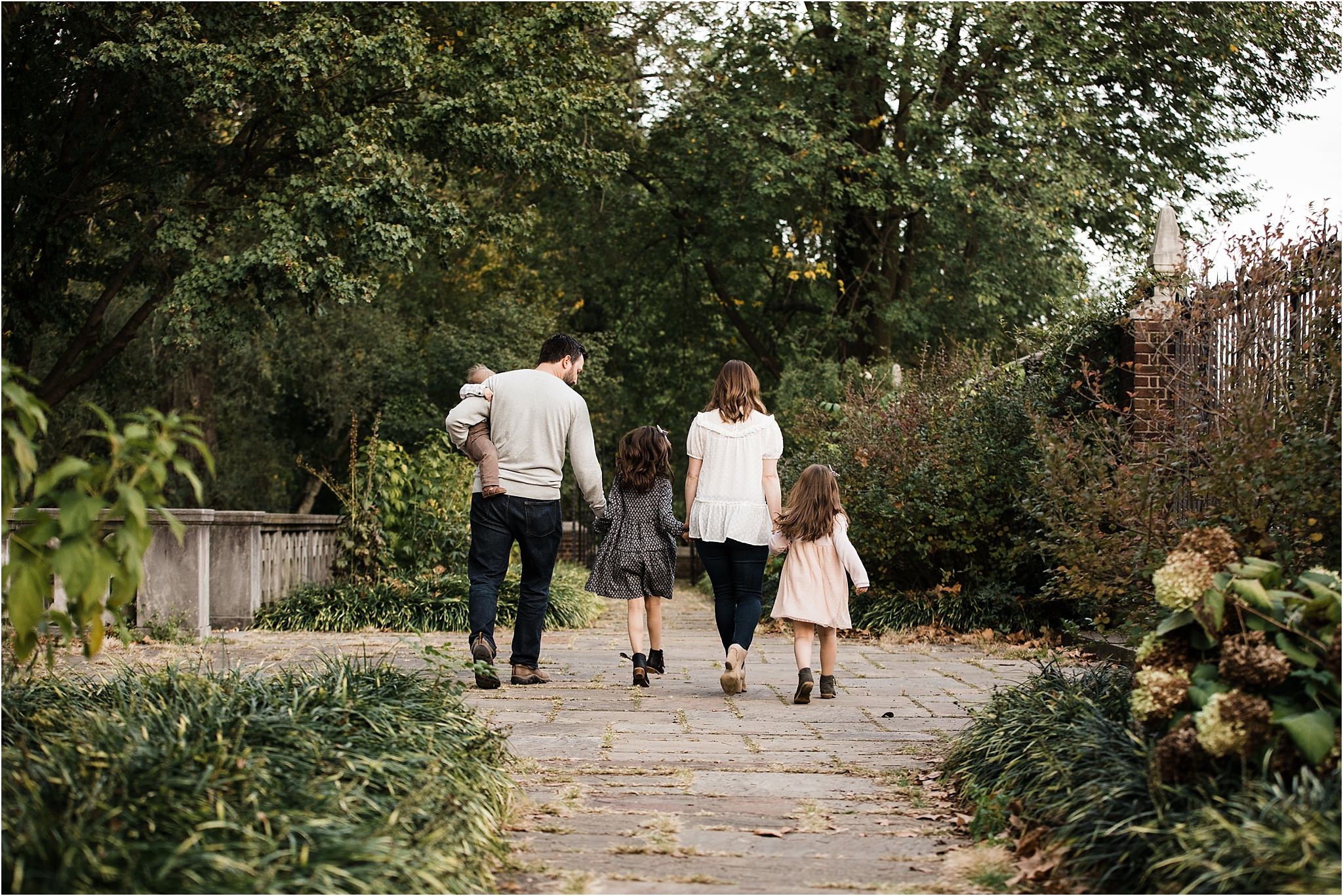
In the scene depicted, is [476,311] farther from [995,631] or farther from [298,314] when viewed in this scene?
[995,631]

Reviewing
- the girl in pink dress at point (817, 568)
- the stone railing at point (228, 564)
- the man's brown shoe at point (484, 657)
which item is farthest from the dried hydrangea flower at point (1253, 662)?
the stone railing at point (228, 564)

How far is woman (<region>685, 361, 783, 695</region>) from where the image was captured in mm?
7195

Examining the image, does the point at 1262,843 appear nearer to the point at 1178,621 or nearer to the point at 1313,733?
the point at 1313,733

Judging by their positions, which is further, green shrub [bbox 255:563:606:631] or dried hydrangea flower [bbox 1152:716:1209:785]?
green shrub [bbox 255:563:606:631]

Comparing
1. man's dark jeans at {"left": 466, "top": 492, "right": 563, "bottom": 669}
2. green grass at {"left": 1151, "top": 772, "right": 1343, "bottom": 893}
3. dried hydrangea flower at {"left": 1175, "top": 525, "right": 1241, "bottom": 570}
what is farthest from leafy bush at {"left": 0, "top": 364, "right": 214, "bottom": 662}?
man's dark jeans at {"left": 466, "top": 492, "right": 563, "bottom": 669}

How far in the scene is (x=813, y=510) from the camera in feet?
23.7

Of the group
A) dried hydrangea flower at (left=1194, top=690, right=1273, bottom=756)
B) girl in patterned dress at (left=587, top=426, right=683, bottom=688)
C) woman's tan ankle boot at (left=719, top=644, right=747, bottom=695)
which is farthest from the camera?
girl in patterned dress at (left=587, top=426, right=683, bottom=688)

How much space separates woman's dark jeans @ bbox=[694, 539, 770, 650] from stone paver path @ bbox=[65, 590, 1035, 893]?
439mm

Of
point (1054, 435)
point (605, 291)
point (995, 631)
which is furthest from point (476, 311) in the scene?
point (1054, 435)

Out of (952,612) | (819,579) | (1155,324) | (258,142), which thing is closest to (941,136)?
(258,142)

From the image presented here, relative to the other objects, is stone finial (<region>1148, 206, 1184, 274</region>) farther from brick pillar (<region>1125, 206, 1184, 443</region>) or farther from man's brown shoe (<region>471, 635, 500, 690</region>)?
man's brown shoe (<region>471, 635, 500, 690</region>)

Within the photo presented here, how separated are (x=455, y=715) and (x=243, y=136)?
14076 mm

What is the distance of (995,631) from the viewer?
1055 cm

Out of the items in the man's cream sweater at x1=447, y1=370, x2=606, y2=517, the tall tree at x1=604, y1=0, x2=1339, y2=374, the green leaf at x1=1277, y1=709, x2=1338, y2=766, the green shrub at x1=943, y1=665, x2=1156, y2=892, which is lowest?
the green shrub at x1=943, y1=665, x2=1156, y2=892
